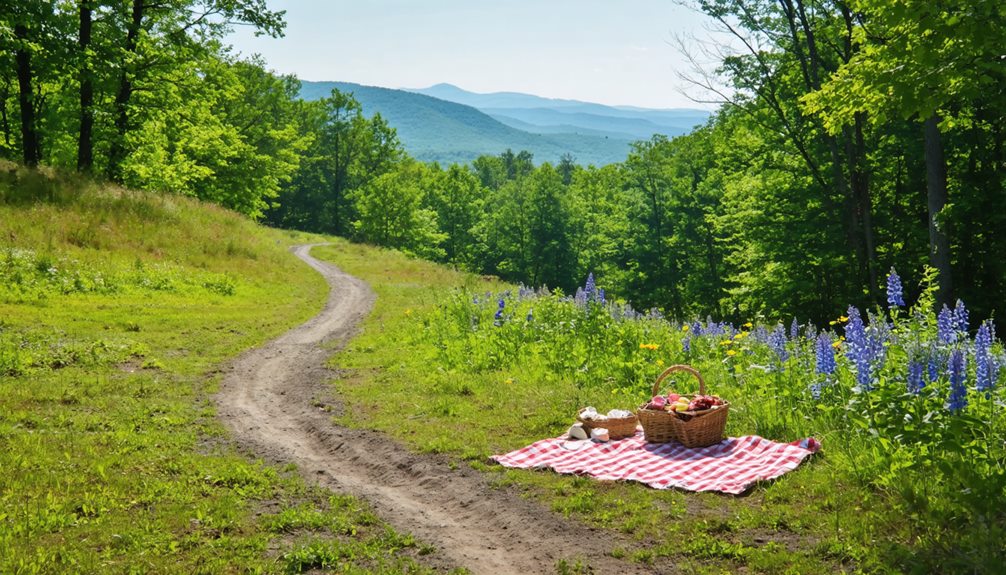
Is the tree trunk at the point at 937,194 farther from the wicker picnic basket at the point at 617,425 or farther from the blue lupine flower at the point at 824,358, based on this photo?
the wicker picnic basket at the point at 617,425

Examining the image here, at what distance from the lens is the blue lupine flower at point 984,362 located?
22.6 feet

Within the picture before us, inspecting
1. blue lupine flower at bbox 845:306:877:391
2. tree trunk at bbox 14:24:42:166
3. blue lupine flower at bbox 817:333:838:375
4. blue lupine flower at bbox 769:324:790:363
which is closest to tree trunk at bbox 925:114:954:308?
blue lupine flower at bbox 769:324:790:363

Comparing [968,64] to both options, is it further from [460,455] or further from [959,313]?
[460,455]

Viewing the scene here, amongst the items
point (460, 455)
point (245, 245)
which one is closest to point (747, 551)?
point (460, 455)

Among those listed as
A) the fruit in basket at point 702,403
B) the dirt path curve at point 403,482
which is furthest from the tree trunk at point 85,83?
the fruit in basket at point 702,403

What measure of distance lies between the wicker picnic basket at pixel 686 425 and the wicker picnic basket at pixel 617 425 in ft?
0.96

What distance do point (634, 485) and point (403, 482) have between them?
2.82 meters

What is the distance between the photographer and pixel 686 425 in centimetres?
888

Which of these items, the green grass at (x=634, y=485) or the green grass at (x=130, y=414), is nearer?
the green grass at (x=634, y=485)

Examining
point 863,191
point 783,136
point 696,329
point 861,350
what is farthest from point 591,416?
point 783,136

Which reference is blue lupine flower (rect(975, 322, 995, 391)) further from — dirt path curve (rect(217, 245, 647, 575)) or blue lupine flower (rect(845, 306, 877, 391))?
dirt path curve (rect(217, 245, 647, 575))

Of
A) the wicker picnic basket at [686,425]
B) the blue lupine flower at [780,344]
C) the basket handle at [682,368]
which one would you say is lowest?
the wicker picnic basket at [686,425]

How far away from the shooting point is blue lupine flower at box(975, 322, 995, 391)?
22.6 ft

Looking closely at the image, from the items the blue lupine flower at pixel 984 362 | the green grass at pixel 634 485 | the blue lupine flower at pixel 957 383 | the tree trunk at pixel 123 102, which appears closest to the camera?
the green grass at pixel 634 485
